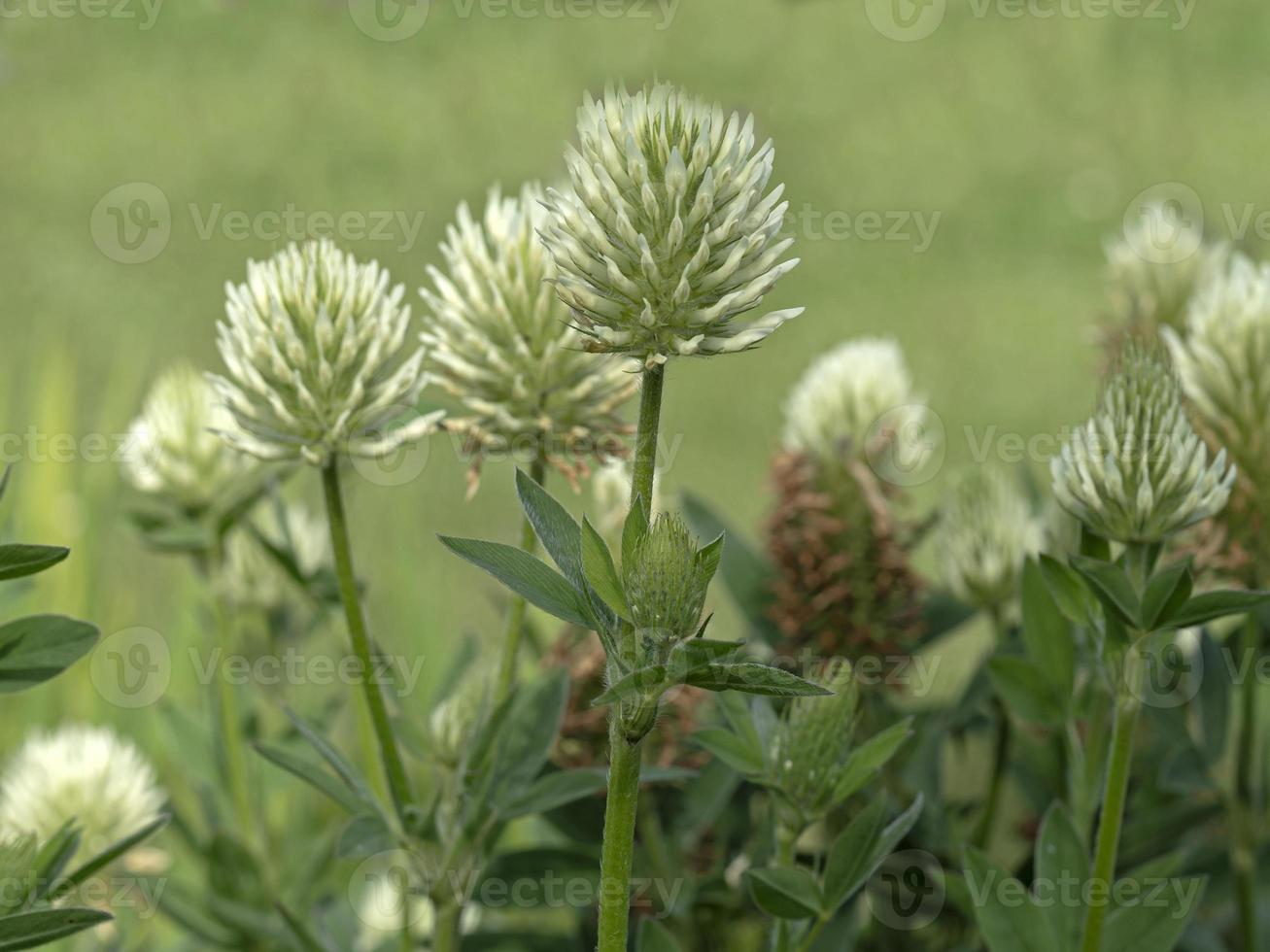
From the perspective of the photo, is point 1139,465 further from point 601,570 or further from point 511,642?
point 511,642

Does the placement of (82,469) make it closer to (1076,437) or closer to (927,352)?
(927,352)

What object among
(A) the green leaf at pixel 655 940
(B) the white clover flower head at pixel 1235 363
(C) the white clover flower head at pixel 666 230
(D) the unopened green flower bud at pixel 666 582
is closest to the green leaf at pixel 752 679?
(D) the unopened green flower bud at pixel 666 582

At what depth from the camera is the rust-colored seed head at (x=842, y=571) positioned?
1.90m

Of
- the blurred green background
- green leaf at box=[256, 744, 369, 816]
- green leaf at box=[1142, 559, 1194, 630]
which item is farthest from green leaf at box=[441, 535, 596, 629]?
the blurred green background

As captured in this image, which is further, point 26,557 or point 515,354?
point 515,354

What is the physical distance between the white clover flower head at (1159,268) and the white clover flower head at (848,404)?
424 mm

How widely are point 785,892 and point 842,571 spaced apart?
2.53ft

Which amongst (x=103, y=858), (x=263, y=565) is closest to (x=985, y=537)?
(x=263, y=565)

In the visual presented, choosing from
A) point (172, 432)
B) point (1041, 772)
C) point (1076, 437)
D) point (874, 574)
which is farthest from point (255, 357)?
point (1041, 772)

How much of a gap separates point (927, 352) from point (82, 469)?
2462mm

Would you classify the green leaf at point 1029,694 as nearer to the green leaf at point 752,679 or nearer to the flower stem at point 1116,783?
the flower stem at point 1116,783

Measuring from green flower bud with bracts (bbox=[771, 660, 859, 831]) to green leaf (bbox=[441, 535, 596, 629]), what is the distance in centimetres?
29

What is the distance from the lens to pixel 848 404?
201cm

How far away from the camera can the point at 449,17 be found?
16.6 feet
